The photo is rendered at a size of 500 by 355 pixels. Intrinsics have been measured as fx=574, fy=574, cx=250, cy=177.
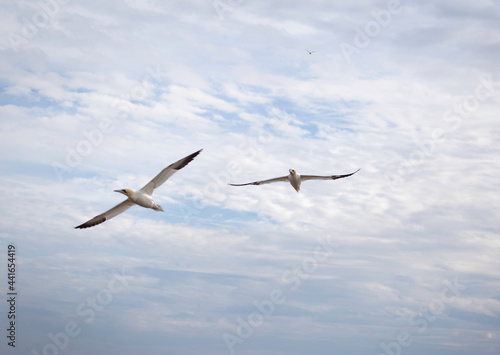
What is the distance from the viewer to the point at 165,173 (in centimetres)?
4591

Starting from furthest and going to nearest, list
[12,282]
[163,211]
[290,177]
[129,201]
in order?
1. [290,177]
2. [12,282]
3. [129,201]
4. [163,211]

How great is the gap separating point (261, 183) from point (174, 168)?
54.0 feet

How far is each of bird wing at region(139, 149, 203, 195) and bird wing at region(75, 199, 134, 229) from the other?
384cm

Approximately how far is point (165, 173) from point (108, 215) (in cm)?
832

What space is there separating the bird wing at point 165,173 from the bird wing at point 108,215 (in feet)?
12.6

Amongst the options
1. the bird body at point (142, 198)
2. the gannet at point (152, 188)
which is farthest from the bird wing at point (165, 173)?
the bird body at point (142, 198)

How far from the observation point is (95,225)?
5138 cm

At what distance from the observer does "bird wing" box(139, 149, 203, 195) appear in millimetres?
45228

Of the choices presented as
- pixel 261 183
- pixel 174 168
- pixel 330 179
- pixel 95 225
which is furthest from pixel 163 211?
pixel 330 179

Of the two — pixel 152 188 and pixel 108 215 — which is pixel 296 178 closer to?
pixel 152 188

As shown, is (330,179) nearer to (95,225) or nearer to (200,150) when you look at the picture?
(200,150)

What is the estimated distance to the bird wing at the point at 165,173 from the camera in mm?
45228

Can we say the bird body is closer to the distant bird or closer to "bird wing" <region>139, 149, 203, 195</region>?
"bird wing" <region>139, 149, 203, 195</region>

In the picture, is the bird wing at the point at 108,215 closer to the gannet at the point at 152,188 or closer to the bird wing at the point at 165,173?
the gannet at the point at 152,188
